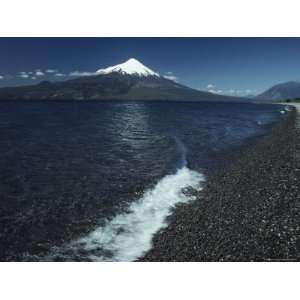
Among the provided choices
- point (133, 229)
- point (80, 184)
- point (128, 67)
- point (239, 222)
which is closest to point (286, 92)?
point (128, 67)

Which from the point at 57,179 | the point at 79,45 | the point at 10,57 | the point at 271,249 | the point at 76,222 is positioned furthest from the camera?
the point at 57,179

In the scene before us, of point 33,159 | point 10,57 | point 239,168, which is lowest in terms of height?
point 33,159

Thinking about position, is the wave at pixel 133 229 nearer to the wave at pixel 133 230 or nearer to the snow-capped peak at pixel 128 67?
the wave at pixel 133 230

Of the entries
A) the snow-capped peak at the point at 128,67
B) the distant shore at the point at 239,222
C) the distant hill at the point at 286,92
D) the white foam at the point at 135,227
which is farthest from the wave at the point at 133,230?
the distant hill at the point at 286,92

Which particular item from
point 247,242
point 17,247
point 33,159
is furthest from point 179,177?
point 33,159

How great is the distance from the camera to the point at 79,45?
11383 mm

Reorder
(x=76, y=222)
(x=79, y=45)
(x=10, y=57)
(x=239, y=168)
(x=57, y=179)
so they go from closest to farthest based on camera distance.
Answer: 1. (x=76, y=222)
2. (x=79, y=45)
3. (x=10, y=57)
4. (x=57, y=179)
5. (x=239, y=168)

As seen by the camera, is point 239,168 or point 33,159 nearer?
point 239,168

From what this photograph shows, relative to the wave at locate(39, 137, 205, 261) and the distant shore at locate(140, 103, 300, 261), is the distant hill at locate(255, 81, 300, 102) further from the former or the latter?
the wave at locate(39, 137, 205, 261)

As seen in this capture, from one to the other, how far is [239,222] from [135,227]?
11.1 ft

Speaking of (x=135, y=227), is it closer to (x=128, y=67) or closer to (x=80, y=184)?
(x=80, y=184)

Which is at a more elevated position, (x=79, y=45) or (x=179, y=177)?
(x=79, y=45)

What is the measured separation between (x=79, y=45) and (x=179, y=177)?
26.0 ft

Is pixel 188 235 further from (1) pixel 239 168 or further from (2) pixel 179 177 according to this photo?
(1) pixel 239 168
